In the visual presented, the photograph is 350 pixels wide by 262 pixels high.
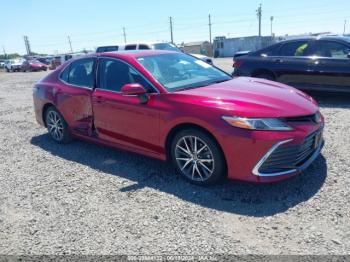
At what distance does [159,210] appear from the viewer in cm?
350

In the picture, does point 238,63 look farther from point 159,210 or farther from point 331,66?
point 159,210

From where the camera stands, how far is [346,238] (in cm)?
282

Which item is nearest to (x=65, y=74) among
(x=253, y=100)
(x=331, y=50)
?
(x=253, y=100)

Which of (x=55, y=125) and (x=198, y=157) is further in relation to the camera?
(x=55, y=125)

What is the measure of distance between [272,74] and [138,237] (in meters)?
6.29

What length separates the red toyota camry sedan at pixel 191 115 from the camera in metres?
3.42

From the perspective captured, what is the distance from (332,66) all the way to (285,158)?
4.85 m

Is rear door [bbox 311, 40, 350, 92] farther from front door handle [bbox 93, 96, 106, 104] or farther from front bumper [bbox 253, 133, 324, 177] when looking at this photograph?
front door handle [bbox 93, 96, 106, 104]

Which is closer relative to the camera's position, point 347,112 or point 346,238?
point 346,238

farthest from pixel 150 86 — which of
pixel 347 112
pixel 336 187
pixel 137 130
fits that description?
pixel 347 112

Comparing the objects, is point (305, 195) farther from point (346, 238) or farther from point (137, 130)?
point (137, 130)

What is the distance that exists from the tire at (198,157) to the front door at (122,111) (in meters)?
0.31

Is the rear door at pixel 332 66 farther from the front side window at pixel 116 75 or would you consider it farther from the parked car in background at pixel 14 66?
the parked car in background at pixel 14 66

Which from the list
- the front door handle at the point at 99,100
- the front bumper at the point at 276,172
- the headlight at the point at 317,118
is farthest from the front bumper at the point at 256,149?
the front door handle at the point at 99,100
